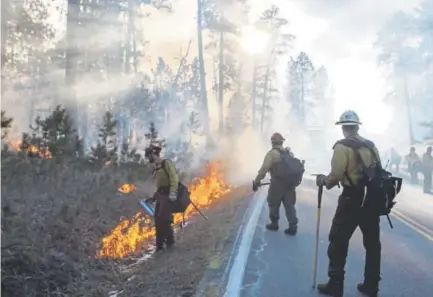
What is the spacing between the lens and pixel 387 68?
53156mm

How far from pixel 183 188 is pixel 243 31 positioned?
38.5m

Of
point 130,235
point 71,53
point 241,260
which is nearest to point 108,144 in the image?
point 71,53

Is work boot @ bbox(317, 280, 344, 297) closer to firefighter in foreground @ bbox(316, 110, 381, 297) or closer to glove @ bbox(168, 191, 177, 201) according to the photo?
firefighter in foreground @ bbox(316, 110, 381, 297)

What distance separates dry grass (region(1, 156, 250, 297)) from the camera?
22.4 feet

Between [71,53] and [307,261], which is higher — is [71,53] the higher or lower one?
the higher one

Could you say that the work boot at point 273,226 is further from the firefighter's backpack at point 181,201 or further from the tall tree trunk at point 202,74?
the tall tree trunk at point 202,74

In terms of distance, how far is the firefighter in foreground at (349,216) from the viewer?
6.09 m

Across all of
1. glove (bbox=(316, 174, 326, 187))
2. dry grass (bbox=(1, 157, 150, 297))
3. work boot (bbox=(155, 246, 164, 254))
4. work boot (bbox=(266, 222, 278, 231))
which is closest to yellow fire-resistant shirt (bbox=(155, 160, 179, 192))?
work boot (bbox=(155, 246, 164, 254))

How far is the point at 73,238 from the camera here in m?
8.66

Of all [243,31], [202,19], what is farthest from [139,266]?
[243,31]

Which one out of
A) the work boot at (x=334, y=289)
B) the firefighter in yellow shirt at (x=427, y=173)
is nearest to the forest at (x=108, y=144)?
the work boot at (x=334, y=289)

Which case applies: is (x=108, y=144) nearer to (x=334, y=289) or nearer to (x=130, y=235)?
(x=130, y=235)

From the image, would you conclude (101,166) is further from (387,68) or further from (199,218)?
(387,68)

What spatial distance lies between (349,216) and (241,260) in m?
2.12
